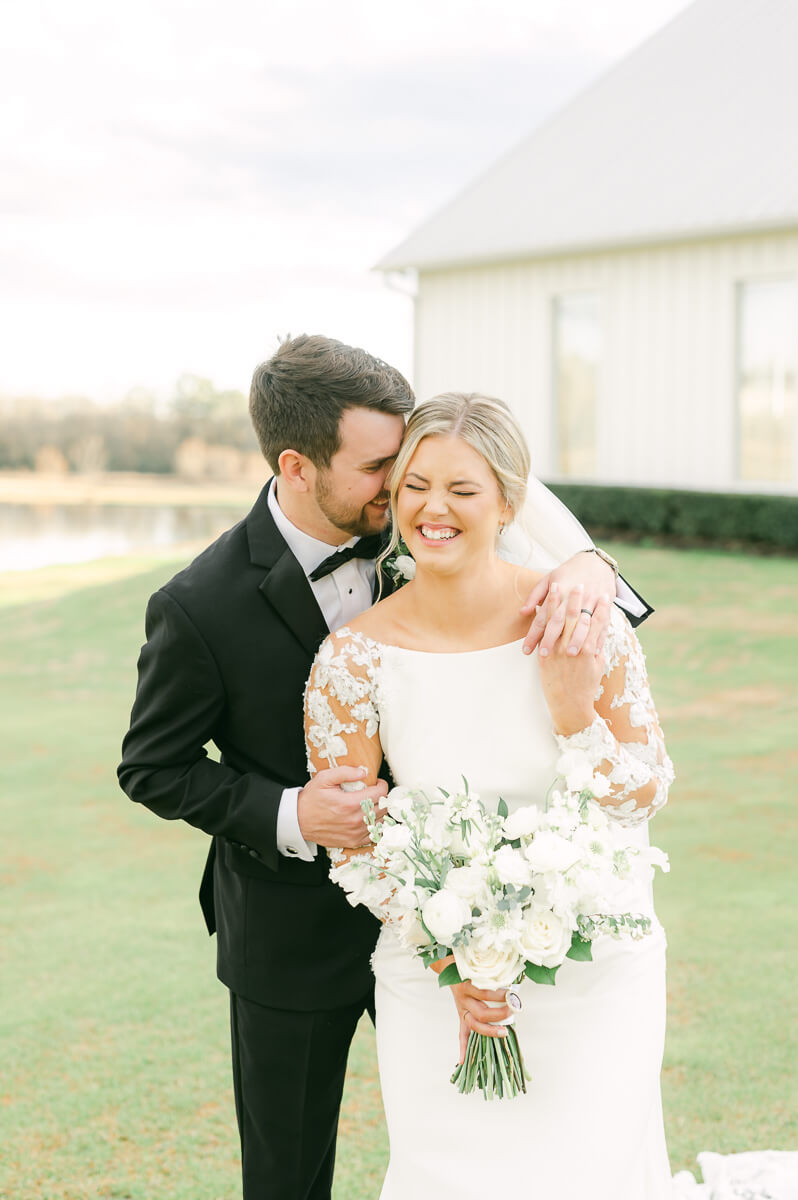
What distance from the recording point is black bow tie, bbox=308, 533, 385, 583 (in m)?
2.77

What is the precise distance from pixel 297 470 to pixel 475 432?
0.43 meters

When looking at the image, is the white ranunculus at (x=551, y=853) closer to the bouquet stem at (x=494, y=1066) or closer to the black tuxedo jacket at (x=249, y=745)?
the bouquet stem at (x=494, y=1066)

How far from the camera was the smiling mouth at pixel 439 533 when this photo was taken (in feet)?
8.43

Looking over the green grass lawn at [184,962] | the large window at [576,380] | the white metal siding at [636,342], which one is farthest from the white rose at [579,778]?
the large window at [576,380]

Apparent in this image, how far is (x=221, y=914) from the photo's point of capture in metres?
2.98

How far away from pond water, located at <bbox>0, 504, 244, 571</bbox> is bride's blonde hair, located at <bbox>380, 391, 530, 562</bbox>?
18.0 meters

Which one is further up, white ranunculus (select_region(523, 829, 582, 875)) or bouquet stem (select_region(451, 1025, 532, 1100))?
white ranunculus (select_region(523, 829, 582, 875))

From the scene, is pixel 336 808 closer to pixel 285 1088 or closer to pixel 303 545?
pixel 303 545

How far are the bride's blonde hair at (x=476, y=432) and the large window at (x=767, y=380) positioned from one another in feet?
45.0

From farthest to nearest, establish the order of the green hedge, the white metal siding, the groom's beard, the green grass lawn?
1. the white metal siding
2. the green hedge
3. the green grass lawn
4. the groom's beard

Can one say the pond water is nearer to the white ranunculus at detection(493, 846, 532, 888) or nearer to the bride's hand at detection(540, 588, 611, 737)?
the bride's hand at detection(540, 588, 611, 737)

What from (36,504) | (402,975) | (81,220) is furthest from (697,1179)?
(81,220)

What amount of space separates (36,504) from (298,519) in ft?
73.5

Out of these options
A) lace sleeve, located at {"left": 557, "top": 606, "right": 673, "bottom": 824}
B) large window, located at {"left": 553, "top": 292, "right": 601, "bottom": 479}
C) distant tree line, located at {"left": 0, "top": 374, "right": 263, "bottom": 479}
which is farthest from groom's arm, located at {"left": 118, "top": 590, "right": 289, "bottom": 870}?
distant tree line, located at {"left": 0, "top": 374, "right": 263, "bottom": 479}
